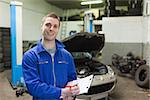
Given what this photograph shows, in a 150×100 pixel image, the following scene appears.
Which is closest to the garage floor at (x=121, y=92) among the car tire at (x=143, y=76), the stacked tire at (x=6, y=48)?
the car tire at (x=143, y=76)

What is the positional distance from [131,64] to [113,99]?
280cm

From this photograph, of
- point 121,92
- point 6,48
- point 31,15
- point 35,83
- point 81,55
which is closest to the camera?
point 35,83

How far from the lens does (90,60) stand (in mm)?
4793

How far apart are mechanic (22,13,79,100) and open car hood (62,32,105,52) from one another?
7.76ft

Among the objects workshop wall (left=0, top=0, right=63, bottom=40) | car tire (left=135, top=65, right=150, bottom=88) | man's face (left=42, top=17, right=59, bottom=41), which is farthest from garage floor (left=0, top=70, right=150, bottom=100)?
workshop wall (left=0, top=0, right=63, bottom=40)

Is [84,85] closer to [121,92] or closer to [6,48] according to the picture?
[121,92]

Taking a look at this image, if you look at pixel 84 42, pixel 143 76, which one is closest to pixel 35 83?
pixel 84 42

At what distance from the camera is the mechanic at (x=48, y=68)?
4.58 ft

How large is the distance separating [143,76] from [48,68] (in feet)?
17.1

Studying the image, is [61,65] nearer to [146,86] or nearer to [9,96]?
[9,96]

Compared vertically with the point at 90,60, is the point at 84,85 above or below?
above

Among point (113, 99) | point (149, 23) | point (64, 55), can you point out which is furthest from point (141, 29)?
point (64, 55)

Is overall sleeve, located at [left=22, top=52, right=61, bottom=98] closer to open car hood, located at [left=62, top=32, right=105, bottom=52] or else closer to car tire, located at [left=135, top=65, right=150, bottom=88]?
open car hood, located at [left=62, top=32, right=105, bottom=52]

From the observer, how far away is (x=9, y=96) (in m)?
4.76
